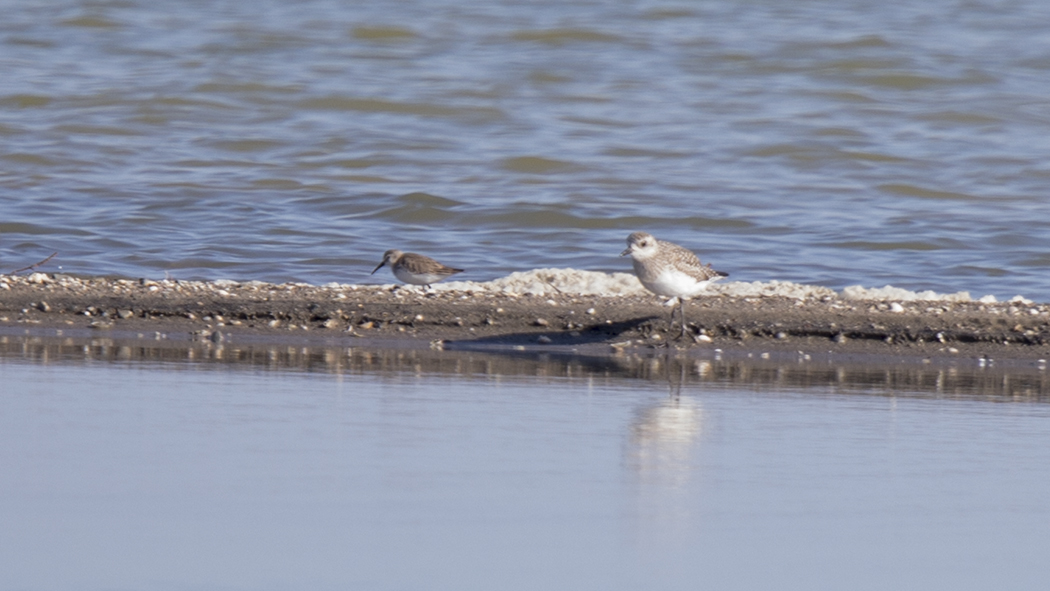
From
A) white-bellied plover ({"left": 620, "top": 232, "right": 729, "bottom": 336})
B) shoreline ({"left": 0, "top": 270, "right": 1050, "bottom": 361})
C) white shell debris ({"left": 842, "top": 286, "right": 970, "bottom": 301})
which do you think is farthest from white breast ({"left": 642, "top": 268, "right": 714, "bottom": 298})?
white shell debris ({"left": 842, "top": 286, "right": 970, "bottom": 301})

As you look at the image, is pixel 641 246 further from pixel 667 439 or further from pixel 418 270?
pixel 667 439

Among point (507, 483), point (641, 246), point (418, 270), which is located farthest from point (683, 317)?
point (507, 483)

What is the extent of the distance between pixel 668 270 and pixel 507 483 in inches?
150

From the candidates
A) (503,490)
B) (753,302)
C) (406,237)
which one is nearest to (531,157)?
(406,237)

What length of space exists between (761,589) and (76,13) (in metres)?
19.4

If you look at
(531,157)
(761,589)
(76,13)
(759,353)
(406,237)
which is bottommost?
(761,589)

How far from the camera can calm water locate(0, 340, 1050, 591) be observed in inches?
114

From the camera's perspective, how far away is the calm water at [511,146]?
35.5 feet

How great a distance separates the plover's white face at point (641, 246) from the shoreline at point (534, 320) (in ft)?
0.89

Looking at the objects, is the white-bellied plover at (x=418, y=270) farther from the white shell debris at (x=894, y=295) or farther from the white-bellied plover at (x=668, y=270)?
the white shell debris at (x=894, y=295)

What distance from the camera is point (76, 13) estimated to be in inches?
807

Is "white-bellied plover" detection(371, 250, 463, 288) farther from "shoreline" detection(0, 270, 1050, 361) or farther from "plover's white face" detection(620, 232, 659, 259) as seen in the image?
"plover's white face" detection(620, 232, 659, 259)

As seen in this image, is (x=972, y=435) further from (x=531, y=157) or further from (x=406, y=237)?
(x=531, y=157)

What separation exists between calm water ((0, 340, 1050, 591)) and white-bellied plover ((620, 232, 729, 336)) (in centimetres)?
162
